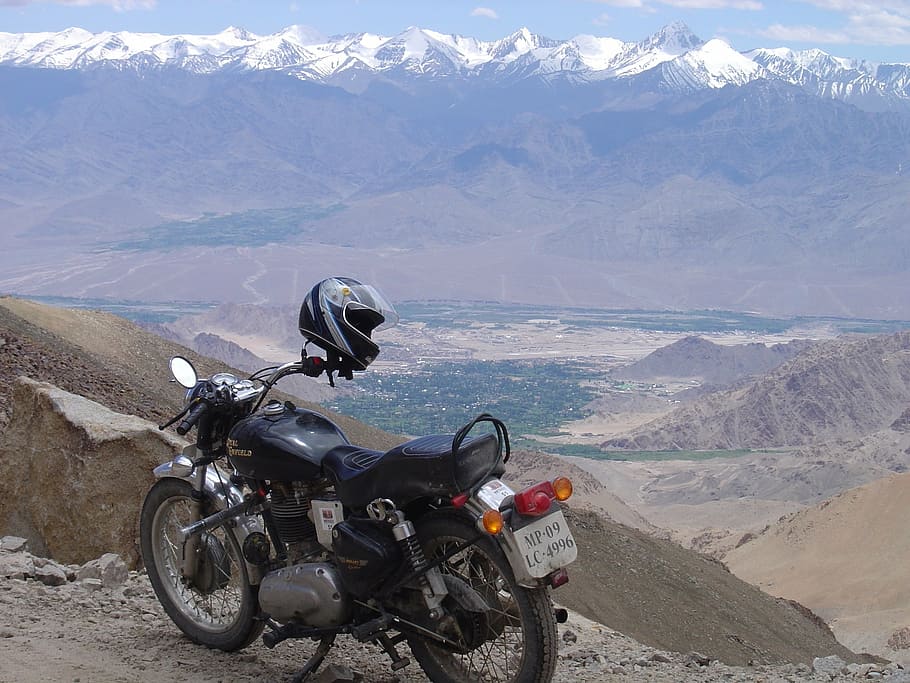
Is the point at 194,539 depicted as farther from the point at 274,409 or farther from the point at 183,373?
the point at 274,409

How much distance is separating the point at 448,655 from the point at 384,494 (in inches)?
31.0

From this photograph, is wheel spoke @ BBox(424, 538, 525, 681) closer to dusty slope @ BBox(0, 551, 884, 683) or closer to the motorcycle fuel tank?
dusty slope @ BBox(0, 551, 884, 683)

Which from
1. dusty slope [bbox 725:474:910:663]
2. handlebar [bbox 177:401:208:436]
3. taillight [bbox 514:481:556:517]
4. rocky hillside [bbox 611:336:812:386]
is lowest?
rocky hillside [bbox 611:336:812:386]

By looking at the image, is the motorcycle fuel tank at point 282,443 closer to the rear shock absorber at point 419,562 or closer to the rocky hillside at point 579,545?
the rear shock absorber at point 419,562

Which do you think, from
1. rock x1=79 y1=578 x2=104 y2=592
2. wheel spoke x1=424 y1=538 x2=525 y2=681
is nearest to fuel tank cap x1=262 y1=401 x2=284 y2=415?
wheel spoke x1=424 y1=538 x2=525 y2=681

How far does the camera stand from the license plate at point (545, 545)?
14.8ft

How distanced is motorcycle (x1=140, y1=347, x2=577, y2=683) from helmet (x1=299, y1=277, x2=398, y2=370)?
0.38 feet

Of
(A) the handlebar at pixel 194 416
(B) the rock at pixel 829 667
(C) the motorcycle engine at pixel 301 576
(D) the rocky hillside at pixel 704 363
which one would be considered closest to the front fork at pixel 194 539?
(A) the handlebar at pixel 194 416

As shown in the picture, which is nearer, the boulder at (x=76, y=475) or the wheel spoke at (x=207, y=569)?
the wheel spoke at (x=207, y=569)

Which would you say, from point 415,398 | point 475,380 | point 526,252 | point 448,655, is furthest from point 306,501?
point 526,252

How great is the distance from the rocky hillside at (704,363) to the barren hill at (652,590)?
71991 mm

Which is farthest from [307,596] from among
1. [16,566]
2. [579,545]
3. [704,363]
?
[704,363]

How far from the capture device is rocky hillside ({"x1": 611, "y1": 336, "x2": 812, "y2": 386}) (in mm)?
86750

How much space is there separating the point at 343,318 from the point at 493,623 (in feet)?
4.75
